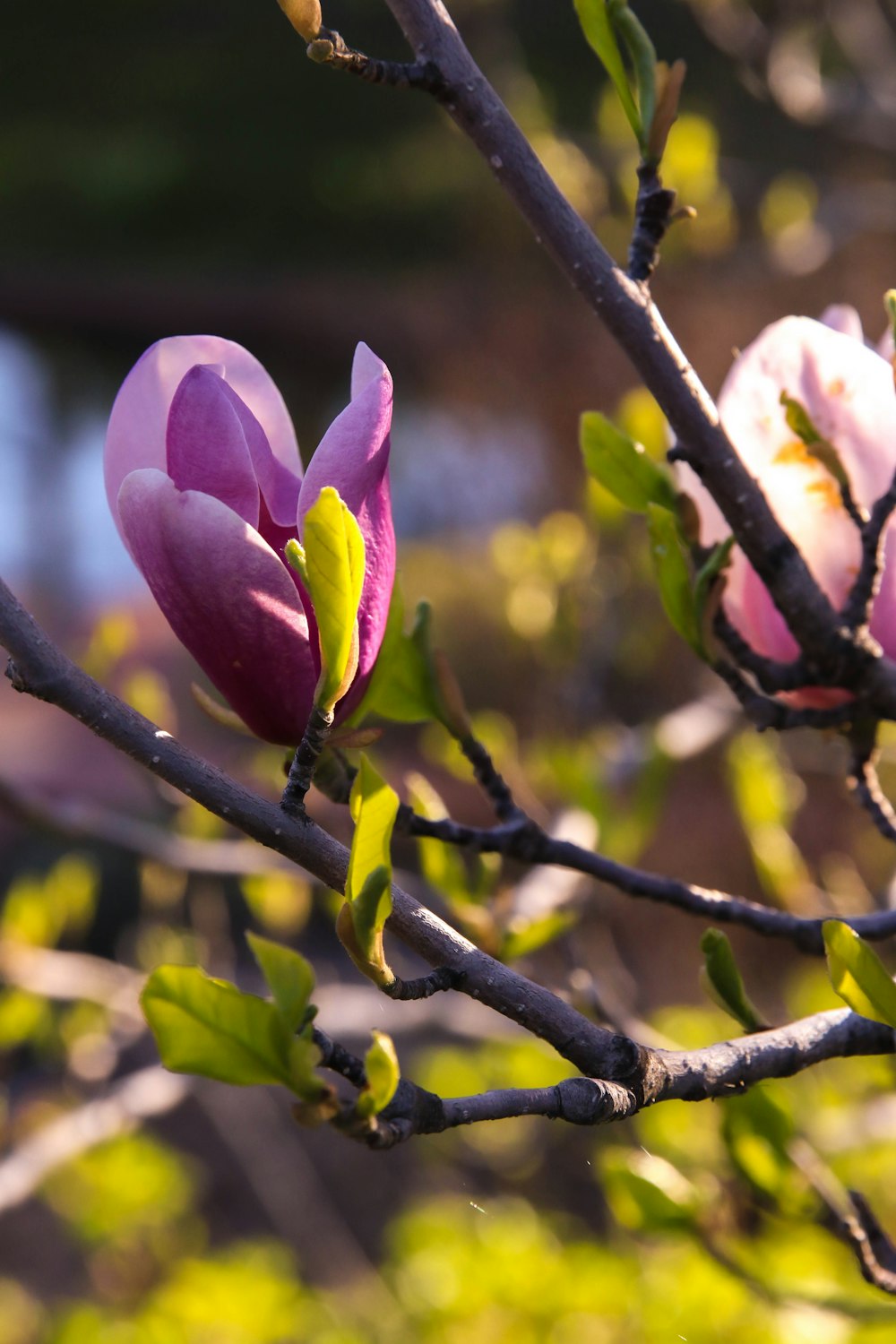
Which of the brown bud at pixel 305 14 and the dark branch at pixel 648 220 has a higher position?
the brown bud at pixel 305 14

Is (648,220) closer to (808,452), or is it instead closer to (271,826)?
(808,452)

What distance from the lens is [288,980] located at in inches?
10.5

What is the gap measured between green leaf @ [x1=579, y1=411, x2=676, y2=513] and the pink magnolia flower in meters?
0.01

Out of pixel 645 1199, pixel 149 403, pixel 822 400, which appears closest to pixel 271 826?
pixel 149 403

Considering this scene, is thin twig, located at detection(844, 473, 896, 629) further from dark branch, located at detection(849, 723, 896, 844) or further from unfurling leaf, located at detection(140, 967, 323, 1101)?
unfurling leaf, located at detection(140, 967, 323, 1101)

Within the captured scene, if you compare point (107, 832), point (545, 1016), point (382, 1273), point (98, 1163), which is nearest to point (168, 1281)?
point (382, 1273)

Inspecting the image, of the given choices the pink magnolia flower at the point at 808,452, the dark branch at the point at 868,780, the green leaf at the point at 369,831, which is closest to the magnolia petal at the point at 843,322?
the pink magnolia flower at the point at 808,452

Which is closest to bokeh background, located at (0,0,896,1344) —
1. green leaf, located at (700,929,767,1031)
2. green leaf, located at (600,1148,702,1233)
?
green leaf, located at (600,1148,702,1233)

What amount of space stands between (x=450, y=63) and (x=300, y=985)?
0.85 feet

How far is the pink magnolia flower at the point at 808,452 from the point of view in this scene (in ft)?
1.29

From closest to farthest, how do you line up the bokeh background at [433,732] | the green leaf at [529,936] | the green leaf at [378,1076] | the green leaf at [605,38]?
1. the green leaf at [378,1076]
2. the green leaf at [605,38]
3. the green leaf at [529,936]
4. the bokeh background at [433,732]

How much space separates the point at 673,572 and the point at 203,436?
0.17 metres

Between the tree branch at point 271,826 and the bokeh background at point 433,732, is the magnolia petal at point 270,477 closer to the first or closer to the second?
the tree branch at point 271,826

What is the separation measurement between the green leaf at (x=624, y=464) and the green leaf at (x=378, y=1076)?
9.1 inches
